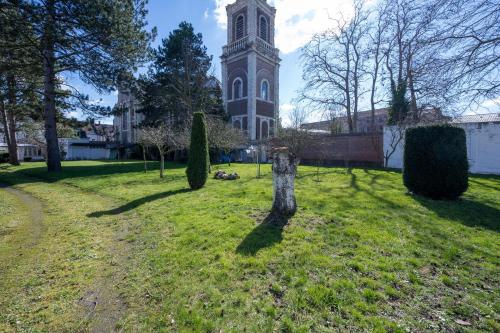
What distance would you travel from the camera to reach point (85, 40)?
14.2 meters

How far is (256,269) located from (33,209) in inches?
323

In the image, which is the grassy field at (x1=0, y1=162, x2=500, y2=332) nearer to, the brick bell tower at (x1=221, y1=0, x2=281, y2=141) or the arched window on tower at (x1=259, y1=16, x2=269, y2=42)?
the brick bell tower at (x1=221, y1=0, x2=281, y2=141)

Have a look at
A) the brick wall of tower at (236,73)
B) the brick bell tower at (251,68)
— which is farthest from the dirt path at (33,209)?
the brick wall of tower at (236,73)

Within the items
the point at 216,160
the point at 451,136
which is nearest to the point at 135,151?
the point at 216,160

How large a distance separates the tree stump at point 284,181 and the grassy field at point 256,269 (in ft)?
1.26

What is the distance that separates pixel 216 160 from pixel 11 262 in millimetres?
20920

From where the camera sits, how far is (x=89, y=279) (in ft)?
12.4

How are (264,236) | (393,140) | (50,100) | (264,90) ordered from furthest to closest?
(264,90)
(393,140)
(50,100)
(264,236)

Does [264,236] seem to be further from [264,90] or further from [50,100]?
[264,90]

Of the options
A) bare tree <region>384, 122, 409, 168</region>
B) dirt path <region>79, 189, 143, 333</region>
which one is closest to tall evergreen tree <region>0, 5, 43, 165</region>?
dirt path <region>79, 189, 143, 333</region>

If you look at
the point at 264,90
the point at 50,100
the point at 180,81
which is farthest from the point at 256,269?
the point at 264,90

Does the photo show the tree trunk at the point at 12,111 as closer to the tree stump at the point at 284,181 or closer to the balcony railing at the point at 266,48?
the tree stump at the point at 284,181

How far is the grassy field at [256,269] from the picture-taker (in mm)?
2785

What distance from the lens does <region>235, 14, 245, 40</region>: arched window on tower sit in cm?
3200
